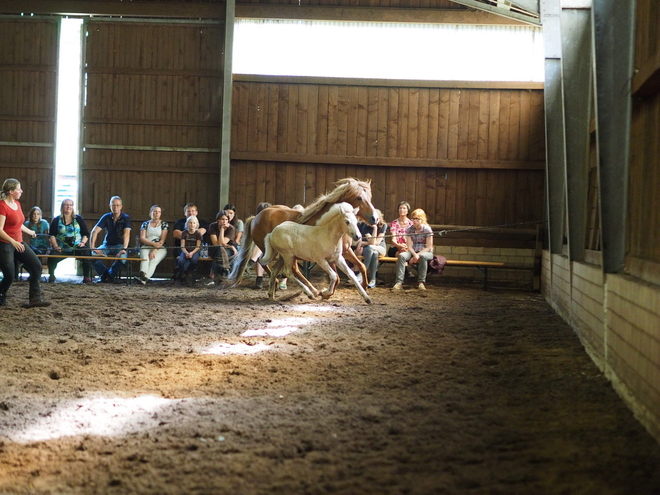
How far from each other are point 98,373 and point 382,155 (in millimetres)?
8875

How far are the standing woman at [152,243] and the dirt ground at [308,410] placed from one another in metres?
4.04

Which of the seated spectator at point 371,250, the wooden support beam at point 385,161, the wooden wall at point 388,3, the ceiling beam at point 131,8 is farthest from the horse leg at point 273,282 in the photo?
the ceiling beam at point 131,8

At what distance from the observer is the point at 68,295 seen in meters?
9.38

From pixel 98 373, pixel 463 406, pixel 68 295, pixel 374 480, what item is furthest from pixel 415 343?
pixel 68 295

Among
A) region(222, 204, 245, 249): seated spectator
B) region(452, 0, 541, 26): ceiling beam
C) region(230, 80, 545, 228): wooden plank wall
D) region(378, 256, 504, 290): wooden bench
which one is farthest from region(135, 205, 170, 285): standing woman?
region(452, 0, 541, 26): ceiling beam

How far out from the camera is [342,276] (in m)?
12.8

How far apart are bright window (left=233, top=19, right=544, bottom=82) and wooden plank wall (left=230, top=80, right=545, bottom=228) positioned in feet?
1.09

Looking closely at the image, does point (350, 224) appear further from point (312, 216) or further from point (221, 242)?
point (221, 242)

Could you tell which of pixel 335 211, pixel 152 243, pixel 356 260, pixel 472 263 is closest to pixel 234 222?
pixel 152 243

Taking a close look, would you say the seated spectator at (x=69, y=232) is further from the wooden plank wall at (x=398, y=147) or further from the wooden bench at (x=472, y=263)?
the wooden bench at (x=472, y=263)

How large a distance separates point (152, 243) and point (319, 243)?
408cm

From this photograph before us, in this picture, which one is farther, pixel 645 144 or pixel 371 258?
pixel 371 258

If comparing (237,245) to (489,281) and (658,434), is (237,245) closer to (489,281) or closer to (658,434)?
(489,281)

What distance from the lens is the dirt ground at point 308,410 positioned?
2.84 m
